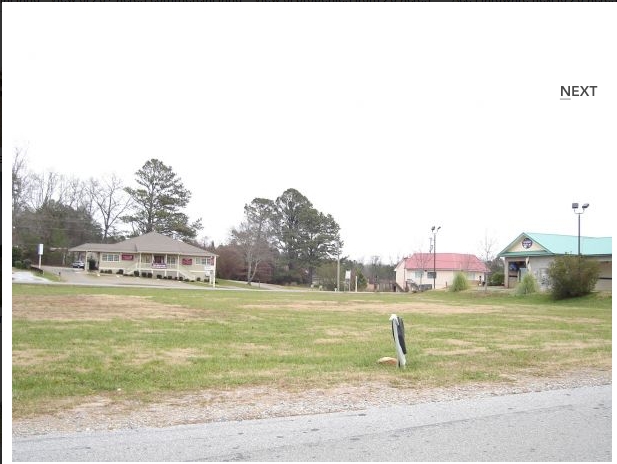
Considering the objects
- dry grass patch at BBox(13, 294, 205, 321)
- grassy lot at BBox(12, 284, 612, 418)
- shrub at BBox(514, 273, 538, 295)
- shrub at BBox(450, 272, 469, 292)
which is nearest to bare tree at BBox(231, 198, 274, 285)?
shrub at BBox(450, 272, 469, 292)

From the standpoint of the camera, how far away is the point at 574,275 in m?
29.5

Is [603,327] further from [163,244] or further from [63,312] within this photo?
[163,244]

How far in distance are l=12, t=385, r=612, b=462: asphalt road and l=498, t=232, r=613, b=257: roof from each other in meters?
37.1

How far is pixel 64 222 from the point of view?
59.6 metres

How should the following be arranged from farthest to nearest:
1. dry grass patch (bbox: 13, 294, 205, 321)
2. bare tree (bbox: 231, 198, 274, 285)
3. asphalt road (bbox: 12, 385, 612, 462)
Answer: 1. bare tree (bbox: 231, 198, 274, 285)
2. dry grass patch (bbox: 13, 294, 205, 321)
3. asphalt road (bbox: 12, 385, 612, 462)

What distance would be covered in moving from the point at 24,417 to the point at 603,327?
15006mm

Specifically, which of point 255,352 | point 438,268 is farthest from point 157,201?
point 255,352

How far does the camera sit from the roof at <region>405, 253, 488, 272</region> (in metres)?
67.8

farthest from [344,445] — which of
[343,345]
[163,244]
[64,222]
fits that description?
[64,222]

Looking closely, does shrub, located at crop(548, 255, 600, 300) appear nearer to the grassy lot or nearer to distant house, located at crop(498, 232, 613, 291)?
distant house, located at crop(498, 232, 613, 291)

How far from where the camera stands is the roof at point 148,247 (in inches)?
2160

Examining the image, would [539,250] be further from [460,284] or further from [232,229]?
[232,229]

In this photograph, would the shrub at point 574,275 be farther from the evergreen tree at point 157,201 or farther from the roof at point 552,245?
the evergreen tree at point 157,201

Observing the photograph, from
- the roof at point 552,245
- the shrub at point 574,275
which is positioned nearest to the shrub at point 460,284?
the roof at point 552,245
